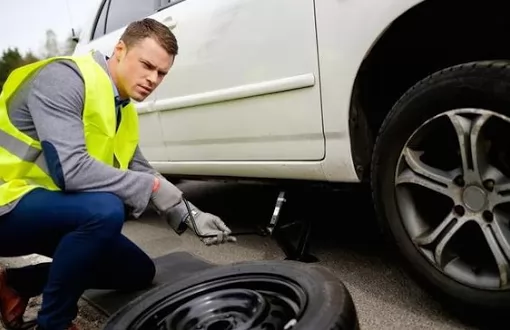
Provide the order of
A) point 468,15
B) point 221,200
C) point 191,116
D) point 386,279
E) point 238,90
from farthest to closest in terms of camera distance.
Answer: point 221,200 < point 191,116 < point 238,90 < point 386,279 < point 468,15

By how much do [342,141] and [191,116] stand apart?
901 millimetres

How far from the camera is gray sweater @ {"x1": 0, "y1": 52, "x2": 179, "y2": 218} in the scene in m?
1.53

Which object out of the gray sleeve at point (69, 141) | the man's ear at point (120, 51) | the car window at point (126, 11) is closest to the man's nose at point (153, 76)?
the man's ear at point (120, 51)

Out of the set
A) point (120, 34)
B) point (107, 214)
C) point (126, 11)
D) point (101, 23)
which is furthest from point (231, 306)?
point (101, 23)

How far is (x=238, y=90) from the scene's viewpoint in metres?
2.09

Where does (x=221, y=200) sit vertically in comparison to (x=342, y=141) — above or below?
below

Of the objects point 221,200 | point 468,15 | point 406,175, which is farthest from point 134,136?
point 221,200

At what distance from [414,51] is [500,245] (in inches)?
27.7

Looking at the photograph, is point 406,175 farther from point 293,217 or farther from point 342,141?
point 293,217

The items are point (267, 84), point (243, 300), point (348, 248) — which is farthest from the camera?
point (348, 248)

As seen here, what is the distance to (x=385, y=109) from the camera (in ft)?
6.15

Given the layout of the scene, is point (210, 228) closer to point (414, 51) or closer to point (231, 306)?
point (231, 306)

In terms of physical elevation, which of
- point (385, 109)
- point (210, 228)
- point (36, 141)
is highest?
point (36, 141)

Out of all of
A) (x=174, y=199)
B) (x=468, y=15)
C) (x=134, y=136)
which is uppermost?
(x=468, y=15)
